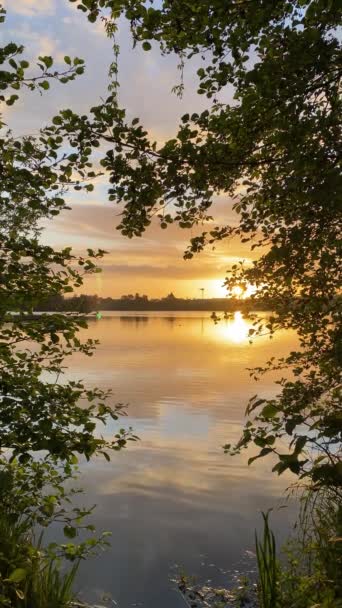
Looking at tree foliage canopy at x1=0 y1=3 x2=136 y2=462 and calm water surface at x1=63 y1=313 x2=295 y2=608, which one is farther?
calm water surface at x1=63 y1=313 x2=295 y2=608

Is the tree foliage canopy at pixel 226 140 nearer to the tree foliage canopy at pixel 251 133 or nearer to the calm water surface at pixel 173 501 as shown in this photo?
the tree foliage canopy at pixel 251 133

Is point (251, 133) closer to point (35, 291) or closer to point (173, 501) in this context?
point (35, 291)

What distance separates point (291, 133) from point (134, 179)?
1.85 metres

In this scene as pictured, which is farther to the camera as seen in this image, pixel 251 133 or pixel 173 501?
pixel 173 501

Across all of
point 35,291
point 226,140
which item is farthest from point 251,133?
point 35,291

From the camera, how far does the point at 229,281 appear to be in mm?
8961

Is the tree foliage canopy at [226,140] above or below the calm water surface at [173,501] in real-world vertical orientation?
above

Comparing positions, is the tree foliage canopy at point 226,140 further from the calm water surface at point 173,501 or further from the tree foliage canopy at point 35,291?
the calm water surface at point 173,501

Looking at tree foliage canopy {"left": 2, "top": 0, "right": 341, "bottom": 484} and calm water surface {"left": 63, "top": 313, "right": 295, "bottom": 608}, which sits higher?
tree foliage canopy {"left": 2, "top": 0, "right": 341, "bottom": 484}

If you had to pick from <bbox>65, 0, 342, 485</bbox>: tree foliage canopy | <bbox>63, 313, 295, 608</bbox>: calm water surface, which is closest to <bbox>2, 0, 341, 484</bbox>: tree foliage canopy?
<bbox>65, 0, 342, 485</bbox>: tree foliage canopy

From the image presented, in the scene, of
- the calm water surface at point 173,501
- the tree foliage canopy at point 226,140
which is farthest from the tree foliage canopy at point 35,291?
the calm water surface at point 173,501

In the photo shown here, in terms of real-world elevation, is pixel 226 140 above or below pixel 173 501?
above

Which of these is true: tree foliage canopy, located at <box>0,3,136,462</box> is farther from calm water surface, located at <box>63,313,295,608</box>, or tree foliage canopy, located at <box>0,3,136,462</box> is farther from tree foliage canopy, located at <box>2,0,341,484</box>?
calm water surface, located at <box>63,313,295,608</box>

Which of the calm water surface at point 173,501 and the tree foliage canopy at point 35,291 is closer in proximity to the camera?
the tree foliage canopy at point 35,291
